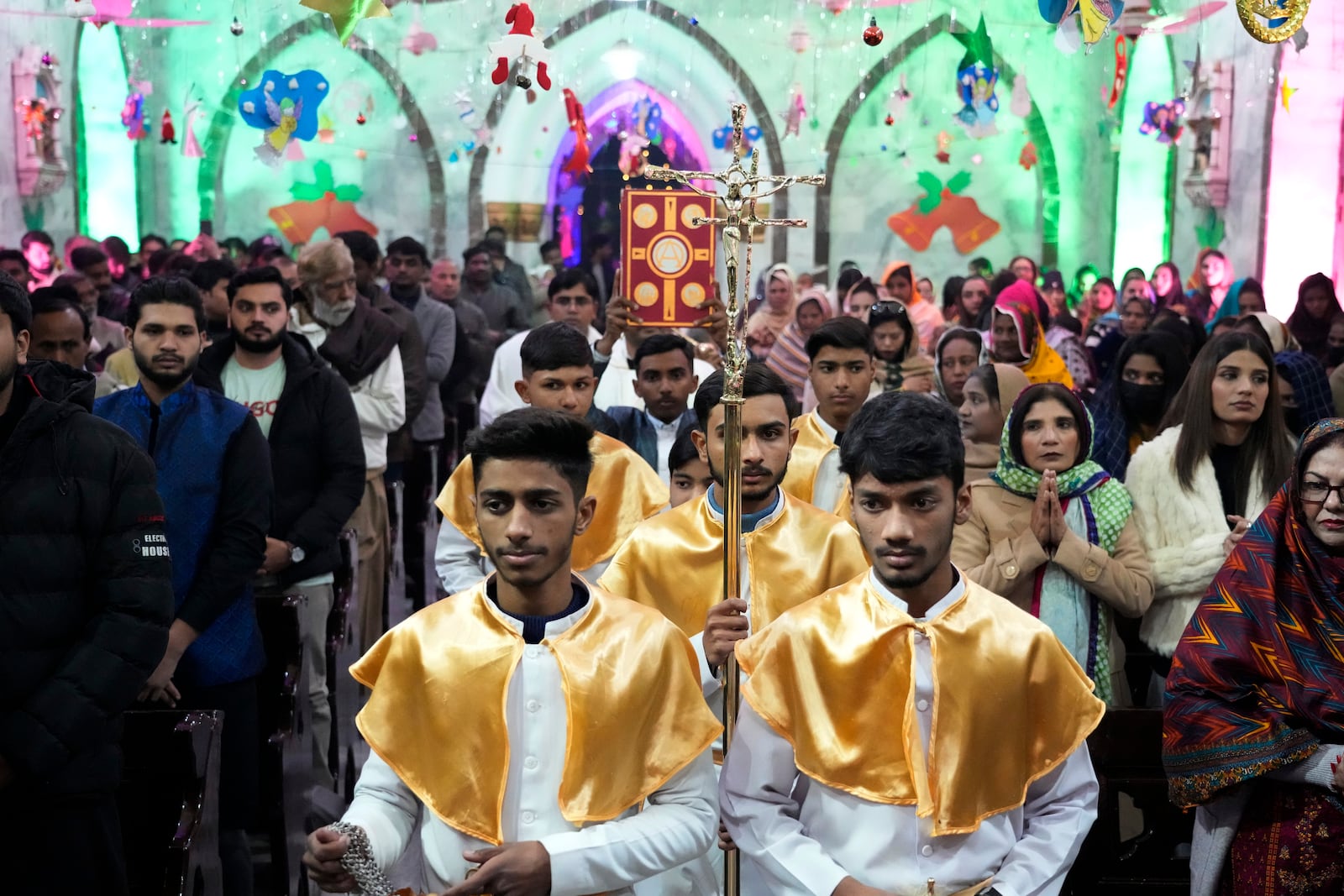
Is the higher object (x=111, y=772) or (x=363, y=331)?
(x=363, y=331)

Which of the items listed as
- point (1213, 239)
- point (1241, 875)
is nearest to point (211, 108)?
point (1213, 239)

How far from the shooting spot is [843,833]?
267cm

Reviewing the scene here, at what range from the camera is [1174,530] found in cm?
442

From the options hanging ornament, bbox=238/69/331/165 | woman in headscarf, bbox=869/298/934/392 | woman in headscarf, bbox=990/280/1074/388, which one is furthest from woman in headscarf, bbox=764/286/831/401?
hanging ornament, bbox=238/69/331/165

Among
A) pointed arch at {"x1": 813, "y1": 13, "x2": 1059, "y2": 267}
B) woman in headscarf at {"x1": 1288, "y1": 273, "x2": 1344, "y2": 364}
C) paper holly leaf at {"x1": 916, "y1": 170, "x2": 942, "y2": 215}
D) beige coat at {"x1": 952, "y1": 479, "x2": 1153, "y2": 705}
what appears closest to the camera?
beige coat at {"x1": 952, "y1": 479, "x2": 1153, "y2": 705}

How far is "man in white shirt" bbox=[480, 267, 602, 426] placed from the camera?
6.69 meters

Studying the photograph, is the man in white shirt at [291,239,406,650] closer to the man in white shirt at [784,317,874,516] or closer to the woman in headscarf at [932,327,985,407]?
the man in white shirt at [784,317,874,516]

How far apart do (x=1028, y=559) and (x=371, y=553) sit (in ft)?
10.9

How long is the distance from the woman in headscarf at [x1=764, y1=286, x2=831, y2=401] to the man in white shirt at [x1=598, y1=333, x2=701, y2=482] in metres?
2.94

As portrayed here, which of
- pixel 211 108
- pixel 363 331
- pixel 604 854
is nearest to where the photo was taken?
pixel 604 854

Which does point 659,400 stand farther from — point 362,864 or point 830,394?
point 362,864

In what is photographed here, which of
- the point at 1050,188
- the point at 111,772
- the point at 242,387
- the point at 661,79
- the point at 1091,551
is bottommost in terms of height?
the point at 111,772

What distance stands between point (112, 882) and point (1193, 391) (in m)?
3.29

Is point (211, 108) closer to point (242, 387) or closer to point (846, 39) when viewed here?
point (846, 39)
